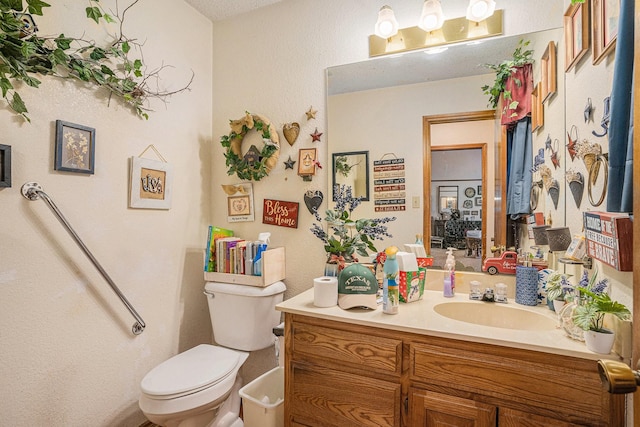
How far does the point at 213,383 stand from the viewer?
4.84 feet

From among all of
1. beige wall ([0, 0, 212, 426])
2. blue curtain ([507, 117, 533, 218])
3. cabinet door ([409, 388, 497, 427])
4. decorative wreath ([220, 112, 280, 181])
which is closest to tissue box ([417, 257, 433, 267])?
blue curtain ([507, 117, 533, 218])

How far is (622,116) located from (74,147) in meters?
2.03

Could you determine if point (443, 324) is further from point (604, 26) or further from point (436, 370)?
point (604, 26)

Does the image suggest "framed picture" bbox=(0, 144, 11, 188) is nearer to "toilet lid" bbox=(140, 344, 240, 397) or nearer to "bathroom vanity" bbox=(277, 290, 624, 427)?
"toilet lid" bbox=(140, 344, 240, 397)

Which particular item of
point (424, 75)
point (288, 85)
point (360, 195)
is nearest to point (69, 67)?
point (288, 85)

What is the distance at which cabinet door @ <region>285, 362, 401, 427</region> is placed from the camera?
122 cm

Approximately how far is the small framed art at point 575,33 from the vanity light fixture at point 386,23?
734 mm

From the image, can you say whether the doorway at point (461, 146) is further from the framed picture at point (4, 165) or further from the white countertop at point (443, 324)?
the framed picture at point (4, 165)

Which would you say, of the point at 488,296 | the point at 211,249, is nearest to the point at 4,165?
the point at 211,249

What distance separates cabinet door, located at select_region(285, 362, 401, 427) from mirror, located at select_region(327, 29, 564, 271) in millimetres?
760

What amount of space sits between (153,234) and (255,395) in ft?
3.42

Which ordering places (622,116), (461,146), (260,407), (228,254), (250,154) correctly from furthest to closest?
(250,154), (228,254), (461,146), (260,407), (622,116)

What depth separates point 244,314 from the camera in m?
1.83

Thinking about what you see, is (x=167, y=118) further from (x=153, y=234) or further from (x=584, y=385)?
(x=584, y=385)
